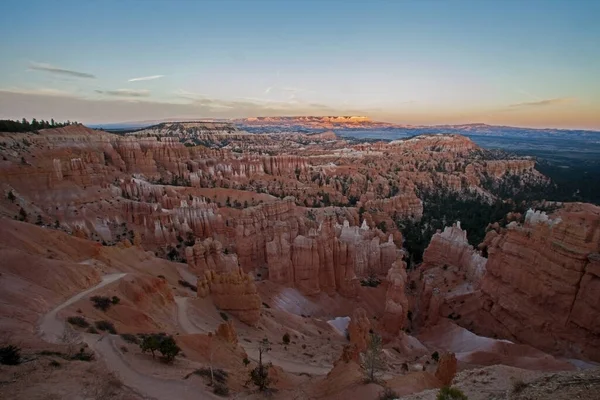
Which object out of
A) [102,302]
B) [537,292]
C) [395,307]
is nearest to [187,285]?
[102,302]

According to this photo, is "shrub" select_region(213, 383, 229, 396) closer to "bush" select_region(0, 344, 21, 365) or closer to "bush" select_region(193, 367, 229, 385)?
"bush" select_region(193, 367, 229, 385)

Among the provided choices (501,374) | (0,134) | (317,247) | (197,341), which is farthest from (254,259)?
(0,134)

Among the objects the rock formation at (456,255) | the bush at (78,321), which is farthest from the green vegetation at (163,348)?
the rock formation at (456,255)

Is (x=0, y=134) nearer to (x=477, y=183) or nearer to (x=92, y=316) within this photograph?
(x=92, y=316)

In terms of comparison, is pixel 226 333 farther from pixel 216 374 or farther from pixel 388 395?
pixel 388 395

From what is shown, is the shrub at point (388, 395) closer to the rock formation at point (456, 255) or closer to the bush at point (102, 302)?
the bush at point (102, 302)

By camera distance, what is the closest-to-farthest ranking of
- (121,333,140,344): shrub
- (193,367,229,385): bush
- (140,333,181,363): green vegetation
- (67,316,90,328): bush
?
(193,367,229,385): bush
(140,333,181,363): green vegetation
(121,333,140,344): shrub
(67,316,90,328): bush

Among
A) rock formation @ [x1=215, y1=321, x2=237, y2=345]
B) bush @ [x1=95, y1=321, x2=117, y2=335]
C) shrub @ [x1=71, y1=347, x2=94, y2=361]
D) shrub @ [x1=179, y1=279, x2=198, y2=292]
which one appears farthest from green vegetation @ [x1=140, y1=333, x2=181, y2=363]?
shrub @ [x1=179, y1=279, x2=198, y2=292]
